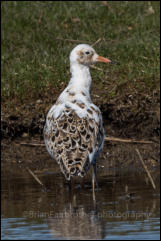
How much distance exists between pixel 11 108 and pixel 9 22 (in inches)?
144

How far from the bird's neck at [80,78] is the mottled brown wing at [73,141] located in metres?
0.81

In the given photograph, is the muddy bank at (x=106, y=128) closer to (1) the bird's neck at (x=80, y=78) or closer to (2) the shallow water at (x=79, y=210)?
(2) the shallow water at (x=79, y=210)

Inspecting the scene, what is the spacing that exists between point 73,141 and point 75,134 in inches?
4.3

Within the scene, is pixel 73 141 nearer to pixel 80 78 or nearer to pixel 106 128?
pixel 80 78

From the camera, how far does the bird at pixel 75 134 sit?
852cm

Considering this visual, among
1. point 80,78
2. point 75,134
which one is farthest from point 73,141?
point 80,78

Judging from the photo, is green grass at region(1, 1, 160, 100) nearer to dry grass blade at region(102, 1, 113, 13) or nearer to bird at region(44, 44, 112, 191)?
dry grass blade at region(102, 1, 113, 13)

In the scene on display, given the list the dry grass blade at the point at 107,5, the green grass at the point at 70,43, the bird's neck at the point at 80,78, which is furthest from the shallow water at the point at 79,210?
the dry grass blade at the point at 107,5

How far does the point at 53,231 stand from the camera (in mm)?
6820

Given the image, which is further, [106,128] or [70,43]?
[70,43]

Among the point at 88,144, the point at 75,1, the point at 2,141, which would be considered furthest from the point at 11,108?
the point at 75,1

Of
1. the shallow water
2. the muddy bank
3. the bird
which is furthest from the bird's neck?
the muddy bank

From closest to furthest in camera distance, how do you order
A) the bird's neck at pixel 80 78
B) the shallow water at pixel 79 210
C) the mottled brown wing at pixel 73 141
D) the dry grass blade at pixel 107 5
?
the shallow water at pixel 79 210 → the mottled brown wing at pixel 73 141 → the bird's neck at pixel 80 78 → the dry grass blade at pixel 107 5

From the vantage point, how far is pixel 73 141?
8.64 metres
